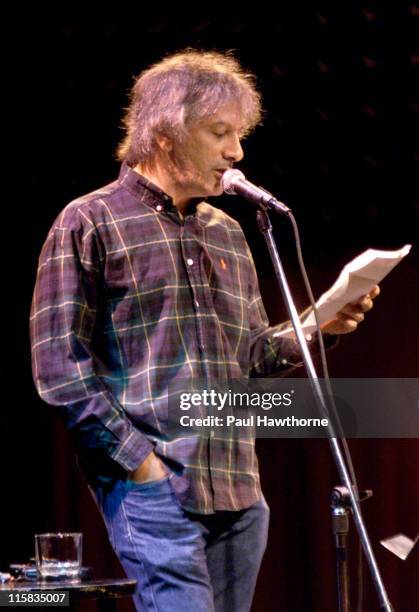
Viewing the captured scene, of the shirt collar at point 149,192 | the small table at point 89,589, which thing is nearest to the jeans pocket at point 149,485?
the small table at point 89,589

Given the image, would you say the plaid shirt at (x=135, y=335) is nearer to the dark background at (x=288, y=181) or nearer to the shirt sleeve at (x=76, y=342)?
the shirt sleeve at (x=76, y=342)

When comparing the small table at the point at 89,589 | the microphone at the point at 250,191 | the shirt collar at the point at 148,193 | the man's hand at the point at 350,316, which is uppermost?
the shirt collar at the point at 148,193

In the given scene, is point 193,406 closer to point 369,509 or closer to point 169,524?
point 169,524

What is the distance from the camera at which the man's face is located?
1.89 metres

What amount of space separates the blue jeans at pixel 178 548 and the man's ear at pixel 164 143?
655 millimetres

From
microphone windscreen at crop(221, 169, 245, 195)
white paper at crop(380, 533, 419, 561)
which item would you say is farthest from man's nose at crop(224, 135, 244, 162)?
white paper at crop(380, 533, 419, 561)

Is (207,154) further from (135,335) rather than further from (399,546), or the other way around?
(399,546)

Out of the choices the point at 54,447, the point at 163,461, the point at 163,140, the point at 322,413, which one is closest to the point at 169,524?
the point at 163,461

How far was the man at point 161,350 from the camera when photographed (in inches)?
65.6

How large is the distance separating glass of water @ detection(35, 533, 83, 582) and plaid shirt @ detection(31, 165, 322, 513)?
0.23 m

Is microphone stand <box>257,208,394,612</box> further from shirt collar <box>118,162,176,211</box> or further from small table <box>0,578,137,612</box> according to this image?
small table <box>0,578,137,612</box>

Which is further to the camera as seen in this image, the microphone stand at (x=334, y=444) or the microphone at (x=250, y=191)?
the microphone at (x=250, y=191)

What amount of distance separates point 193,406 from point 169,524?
0.20 metres

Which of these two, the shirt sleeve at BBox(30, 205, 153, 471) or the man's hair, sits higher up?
the man's hair
